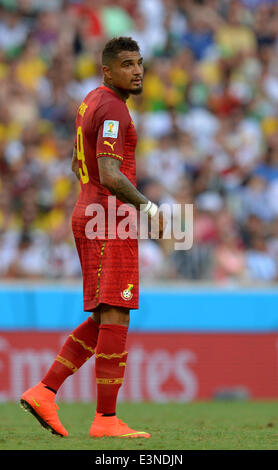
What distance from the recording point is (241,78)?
1520 centimetres

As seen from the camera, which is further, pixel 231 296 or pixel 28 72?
pixel 28 72

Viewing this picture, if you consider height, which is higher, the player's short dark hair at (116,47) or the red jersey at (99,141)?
the player's short dark hair at (116,47)

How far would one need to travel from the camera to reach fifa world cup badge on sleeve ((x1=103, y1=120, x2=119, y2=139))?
5.52m

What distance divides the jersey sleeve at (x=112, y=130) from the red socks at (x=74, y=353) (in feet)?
3.51

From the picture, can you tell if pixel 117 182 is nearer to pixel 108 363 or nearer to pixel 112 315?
pixel 112 315

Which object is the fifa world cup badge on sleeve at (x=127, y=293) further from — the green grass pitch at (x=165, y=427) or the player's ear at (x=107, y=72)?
the player's ear at (x=107, y=72)

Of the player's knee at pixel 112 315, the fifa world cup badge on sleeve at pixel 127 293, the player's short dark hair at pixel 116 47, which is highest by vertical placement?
the player's short dark hair at pixel 116 47

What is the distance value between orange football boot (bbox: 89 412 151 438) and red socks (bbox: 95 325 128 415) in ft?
0.14

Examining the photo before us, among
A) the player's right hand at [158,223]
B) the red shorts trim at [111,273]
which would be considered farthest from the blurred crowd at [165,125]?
the player's right hand at [158,223]

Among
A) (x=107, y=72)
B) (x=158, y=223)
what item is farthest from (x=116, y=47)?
(x=158, y=223)

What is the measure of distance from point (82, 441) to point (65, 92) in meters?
9.20

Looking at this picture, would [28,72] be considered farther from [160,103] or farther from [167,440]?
[167,440]

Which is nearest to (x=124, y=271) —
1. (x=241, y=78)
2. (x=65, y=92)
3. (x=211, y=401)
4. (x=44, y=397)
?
(x=44, y=397)

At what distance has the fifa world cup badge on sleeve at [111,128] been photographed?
5520 mm
